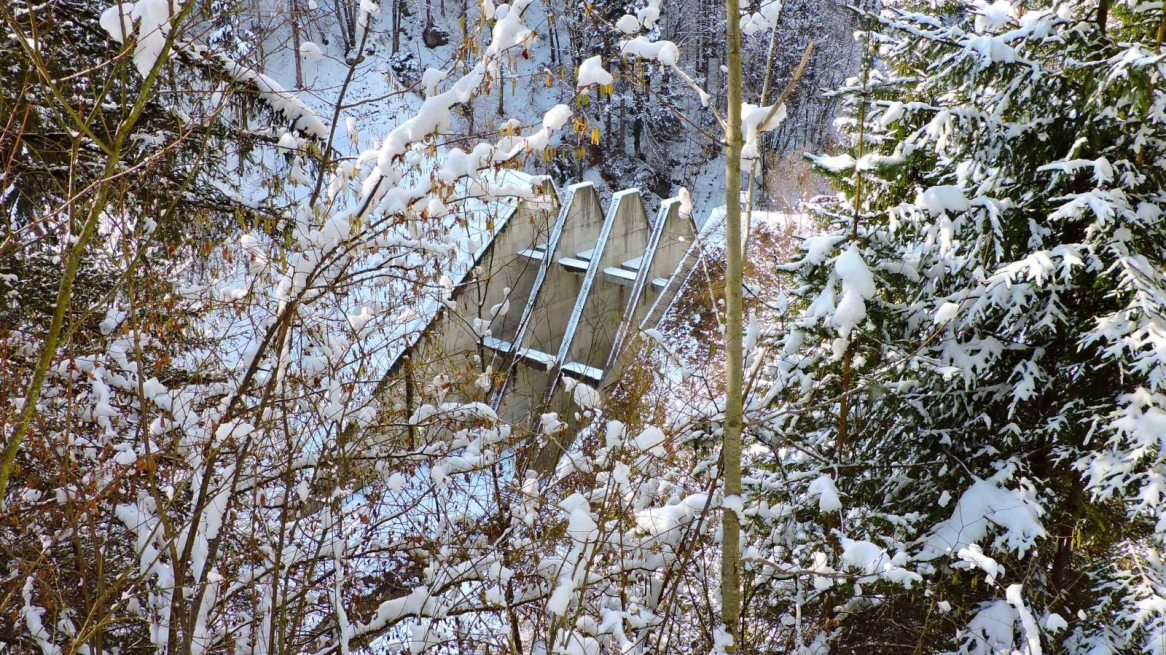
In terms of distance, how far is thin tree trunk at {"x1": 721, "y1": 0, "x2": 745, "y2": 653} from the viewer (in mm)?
2568

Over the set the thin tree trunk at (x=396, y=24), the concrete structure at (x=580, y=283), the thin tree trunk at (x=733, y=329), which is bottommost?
the concrete structure at (x=580, y=283)

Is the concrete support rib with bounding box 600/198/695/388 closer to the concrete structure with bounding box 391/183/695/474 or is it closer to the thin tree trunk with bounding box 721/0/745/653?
the concrete structure with bounding box 391/183/695/474

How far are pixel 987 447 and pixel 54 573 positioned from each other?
5.21 metres

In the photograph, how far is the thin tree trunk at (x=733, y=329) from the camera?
2.57m

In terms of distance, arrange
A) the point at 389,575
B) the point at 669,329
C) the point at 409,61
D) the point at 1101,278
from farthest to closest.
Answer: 1. the point at 409,61
2. the point at 669,329
3. the point at 389,575
4. the point at 1101,278

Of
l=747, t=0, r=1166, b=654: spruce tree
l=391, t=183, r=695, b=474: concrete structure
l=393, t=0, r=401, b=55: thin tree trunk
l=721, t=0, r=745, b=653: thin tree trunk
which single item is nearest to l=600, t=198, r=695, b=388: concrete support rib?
l=391, t=183, r=695, b=474: concrete structure

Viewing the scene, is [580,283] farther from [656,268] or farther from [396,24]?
[396,24]

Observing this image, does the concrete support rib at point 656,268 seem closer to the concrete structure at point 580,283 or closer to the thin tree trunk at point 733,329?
the concrete structure at point 580,283

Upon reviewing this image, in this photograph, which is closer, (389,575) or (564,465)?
(564,465)

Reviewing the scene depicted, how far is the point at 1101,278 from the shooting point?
13.6 feet

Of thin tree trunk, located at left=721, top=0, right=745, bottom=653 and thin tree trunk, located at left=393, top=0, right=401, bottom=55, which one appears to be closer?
thin tree trunk, located at left=721, top=0, right=745, bottom=653

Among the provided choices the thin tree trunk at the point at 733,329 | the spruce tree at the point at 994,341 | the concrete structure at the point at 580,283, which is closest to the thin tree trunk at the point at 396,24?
the concrete structure at the point at 580,283

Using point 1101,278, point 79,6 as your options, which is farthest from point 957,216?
point 79,6

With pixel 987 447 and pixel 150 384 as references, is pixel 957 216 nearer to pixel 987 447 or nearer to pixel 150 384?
pixel 987 447
